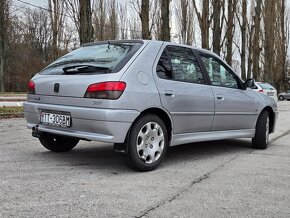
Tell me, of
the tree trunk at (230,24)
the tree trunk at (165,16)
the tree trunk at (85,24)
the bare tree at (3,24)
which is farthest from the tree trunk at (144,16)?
the bare tree at (3,24)

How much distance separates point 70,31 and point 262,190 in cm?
3150

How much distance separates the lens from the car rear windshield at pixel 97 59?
4.66m

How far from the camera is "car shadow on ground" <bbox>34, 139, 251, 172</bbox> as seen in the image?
5113mm

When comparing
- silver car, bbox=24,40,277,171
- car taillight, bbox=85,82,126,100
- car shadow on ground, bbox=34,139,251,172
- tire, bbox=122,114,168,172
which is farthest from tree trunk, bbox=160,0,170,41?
car taillight, bbox=85,82,126,100

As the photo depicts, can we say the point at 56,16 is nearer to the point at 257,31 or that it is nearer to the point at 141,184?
the point at 257,31

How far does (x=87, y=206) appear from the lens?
3.45 m

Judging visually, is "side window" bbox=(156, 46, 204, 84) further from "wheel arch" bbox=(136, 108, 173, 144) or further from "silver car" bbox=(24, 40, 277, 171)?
"wheel arch" bbox=(136, 108, 173, 144)

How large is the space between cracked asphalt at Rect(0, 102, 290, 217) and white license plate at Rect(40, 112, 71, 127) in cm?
53

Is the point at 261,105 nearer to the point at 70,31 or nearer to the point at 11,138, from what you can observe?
the point at 11,138

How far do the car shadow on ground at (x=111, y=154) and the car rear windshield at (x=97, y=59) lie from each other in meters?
1.16

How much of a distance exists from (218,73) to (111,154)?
1.96 m

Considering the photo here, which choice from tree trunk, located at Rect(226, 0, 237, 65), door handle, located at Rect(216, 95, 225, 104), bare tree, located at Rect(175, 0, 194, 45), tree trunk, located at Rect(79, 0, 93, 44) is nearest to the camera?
door handle, located at Rect(216, 95, 225, 104)

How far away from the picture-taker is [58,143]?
5.84 m

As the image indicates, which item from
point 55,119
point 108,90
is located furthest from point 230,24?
point 108,90
